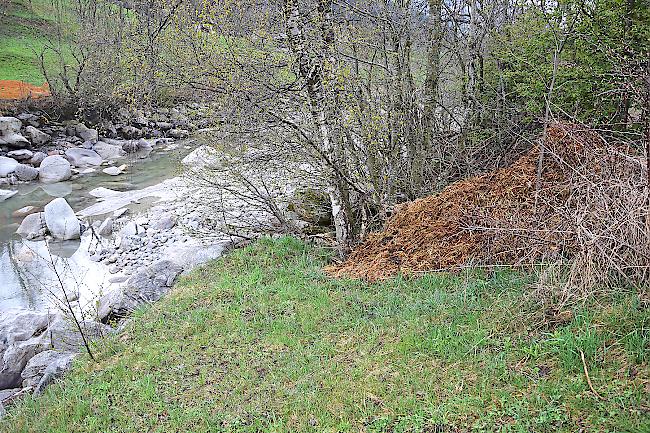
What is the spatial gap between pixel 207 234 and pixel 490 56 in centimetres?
552

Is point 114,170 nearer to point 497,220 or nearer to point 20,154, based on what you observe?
point 20,154

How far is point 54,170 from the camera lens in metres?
18.6

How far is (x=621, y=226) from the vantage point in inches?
158

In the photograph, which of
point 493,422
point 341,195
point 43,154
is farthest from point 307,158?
point 43,154

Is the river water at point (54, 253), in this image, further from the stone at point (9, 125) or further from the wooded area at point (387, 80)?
the stone at point (9, 125)

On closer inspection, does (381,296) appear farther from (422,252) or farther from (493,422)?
(493,422)

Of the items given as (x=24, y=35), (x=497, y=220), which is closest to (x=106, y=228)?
(x=497, y=220)

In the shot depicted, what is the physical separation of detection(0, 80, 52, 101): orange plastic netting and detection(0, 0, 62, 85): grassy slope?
0.81 metres

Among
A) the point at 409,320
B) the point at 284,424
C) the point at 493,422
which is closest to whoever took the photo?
the point at 493,422

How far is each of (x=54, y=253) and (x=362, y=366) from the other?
1045 cm

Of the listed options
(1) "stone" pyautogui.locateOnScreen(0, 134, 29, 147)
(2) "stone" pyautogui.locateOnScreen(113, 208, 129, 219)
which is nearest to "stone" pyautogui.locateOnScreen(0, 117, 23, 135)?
(1) "stone" pyautogui.locateOnScreen(0, 134, 29, 147)

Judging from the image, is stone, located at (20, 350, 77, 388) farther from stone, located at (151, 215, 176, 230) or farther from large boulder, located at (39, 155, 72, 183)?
large boulder, located at (39, 155, 72, 183)

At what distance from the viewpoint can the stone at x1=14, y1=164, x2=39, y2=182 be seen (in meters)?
18.4

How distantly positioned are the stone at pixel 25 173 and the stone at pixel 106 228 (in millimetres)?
6428
